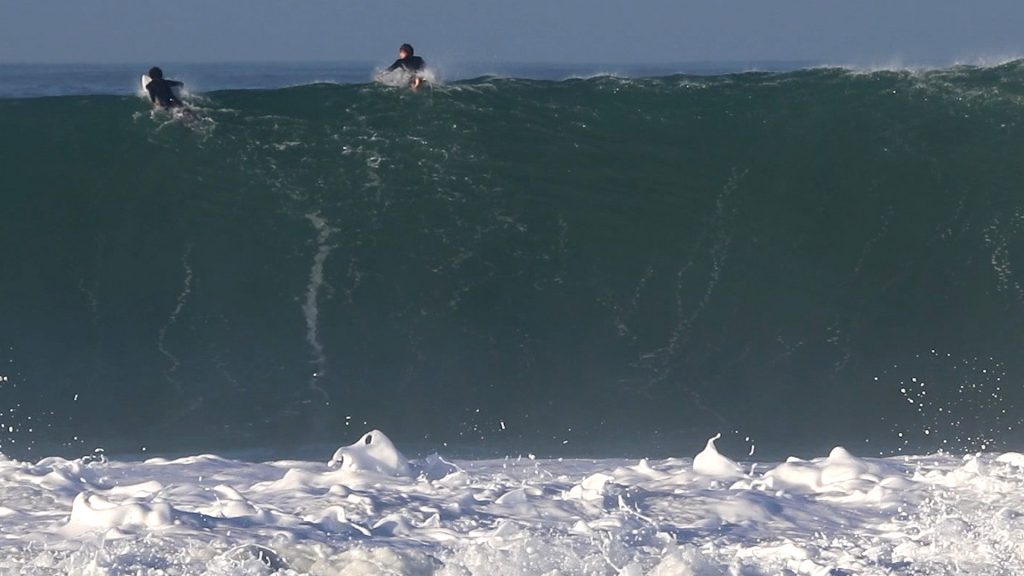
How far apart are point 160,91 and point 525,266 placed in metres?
4.17

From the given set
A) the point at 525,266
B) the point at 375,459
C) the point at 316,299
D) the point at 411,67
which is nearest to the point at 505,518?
the point at 375,459

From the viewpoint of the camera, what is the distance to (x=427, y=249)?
11.9m

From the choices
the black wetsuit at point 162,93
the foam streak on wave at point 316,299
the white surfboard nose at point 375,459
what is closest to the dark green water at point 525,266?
the foam streak on wave at point 316,299

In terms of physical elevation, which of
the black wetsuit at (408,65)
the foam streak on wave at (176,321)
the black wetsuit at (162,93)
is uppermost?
the black wetsuit at (408,65)

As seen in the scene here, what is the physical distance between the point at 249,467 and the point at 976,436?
5.38m

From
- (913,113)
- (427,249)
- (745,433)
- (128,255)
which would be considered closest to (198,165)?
(128,255)

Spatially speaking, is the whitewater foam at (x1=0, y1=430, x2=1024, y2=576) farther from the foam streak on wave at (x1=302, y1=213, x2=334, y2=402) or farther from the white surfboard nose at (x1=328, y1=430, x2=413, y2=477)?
the foam streak on wave at (x1=302, y1=213, x2=334, y2=402)

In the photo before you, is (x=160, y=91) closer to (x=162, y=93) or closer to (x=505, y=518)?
(x=162, y=93)

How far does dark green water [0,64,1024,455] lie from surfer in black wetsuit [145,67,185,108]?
18cm

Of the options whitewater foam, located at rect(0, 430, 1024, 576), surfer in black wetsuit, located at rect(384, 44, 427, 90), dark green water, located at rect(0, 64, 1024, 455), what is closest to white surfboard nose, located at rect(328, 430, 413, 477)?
whitewater foam, located at rect(0, 430, 1024, 576)

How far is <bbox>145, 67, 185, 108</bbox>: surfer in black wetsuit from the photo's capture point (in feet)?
44.3

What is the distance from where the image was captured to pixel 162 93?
13555 millimetres

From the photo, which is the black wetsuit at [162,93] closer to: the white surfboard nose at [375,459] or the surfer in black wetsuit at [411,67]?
the surfer in black wetsuit at [411,67]

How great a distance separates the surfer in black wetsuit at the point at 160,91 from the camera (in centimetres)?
1352
